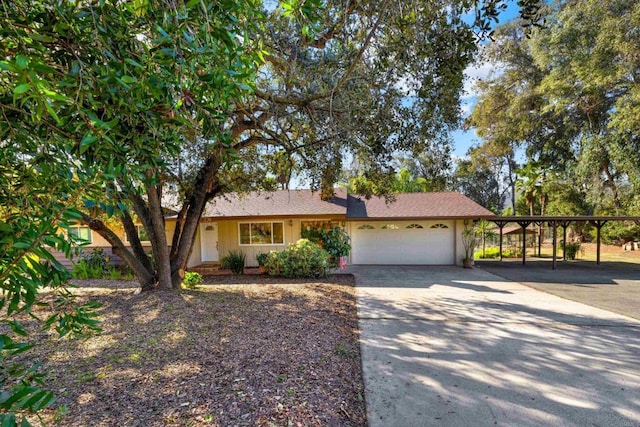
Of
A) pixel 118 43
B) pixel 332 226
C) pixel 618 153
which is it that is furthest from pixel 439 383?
pixel 618 153

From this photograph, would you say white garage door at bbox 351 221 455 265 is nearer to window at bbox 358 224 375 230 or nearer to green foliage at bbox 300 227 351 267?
window at bbox 358 224 375 230

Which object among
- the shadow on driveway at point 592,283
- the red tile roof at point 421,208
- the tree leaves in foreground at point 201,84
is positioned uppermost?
the tree leaves in foreground at point 201,84

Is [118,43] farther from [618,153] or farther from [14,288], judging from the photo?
[618,153]

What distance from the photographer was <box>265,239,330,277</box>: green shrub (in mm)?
11094

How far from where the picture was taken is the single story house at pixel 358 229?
14.4 metres

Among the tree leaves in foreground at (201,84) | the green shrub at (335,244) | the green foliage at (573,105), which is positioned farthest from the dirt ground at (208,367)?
the green foliage at (573,105)

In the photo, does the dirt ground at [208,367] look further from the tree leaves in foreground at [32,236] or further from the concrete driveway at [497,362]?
the tree leaves in foreground at [32,236]

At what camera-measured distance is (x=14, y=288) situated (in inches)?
51.3

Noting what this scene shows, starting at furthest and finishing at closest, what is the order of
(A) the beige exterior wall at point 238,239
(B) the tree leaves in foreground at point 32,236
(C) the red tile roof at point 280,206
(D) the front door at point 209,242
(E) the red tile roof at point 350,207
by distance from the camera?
(D) the front door at point 209,242, (A) the beige exterior wall at point 238,239, (E) the red tile roof at point 350,207, (C) the red tile roof at point 280,206, (B) the tree leaves in foreground at point 32,236

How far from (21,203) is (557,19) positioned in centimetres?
2226

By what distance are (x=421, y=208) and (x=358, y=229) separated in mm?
3232

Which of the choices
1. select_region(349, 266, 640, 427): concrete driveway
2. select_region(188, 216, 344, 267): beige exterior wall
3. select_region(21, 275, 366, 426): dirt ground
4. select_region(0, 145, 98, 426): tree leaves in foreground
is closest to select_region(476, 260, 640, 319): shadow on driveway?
select_region(349, 266, 640, 427): concrete driveway

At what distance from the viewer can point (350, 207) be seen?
15.8 meters

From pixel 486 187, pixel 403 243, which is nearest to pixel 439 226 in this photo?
pixel 403 243
